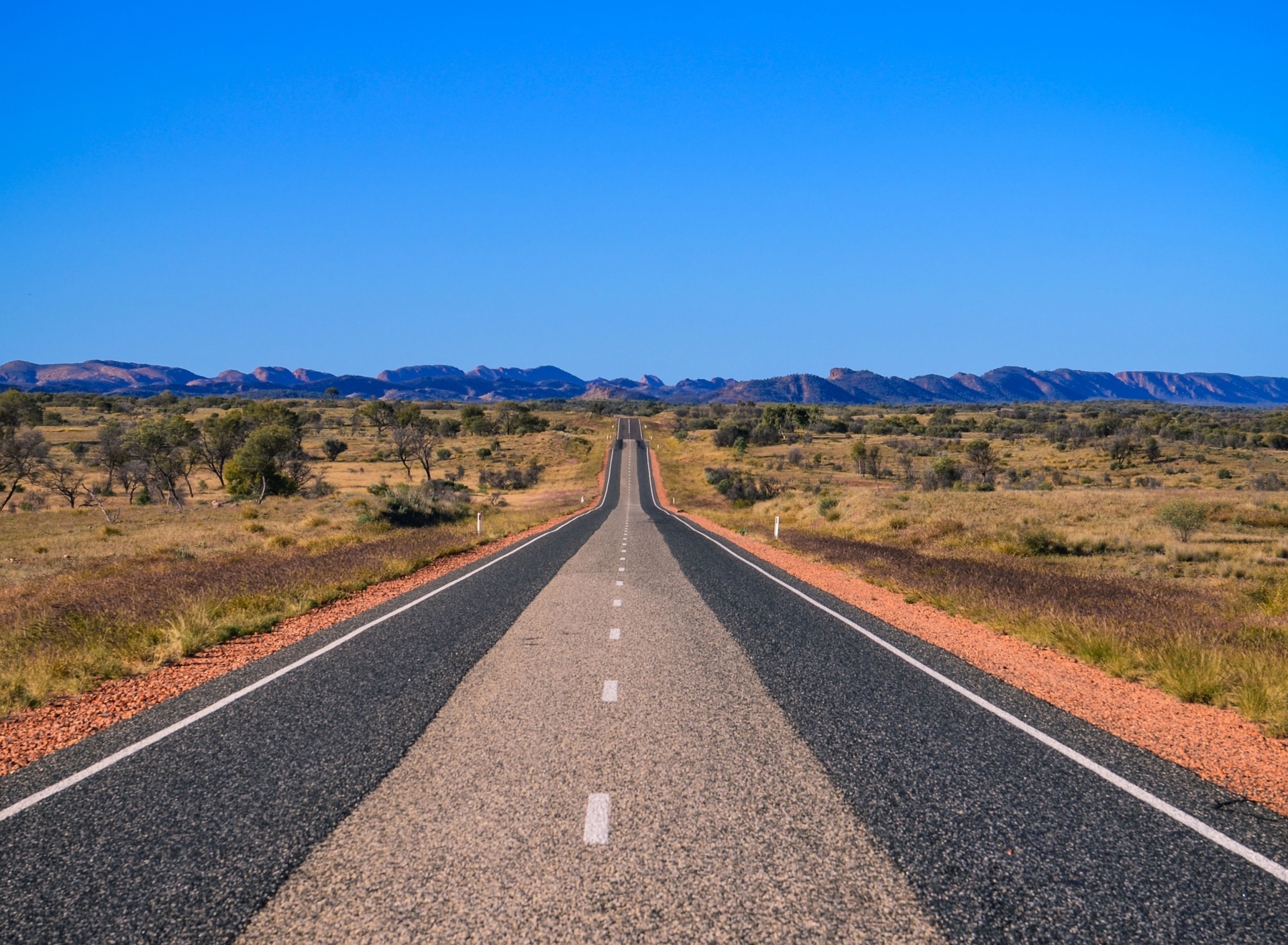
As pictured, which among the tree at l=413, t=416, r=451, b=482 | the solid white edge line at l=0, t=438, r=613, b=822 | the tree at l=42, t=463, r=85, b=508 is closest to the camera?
the solid white edge line at l=0, t=438, r=613, b=822

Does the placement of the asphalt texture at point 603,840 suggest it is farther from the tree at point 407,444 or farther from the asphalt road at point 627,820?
the tree at point 407,444

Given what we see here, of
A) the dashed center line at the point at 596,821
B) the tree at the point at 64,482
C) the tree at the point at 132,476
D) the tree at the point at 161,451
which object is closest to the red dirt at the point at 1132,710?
the dashed center line at the point at 596,821

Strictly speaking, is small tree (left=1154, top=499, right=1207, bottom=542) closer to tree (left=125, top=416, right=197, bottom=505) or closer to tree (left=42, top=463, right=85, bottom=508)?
tree (left=125, top=416, right=197, bottom=505)

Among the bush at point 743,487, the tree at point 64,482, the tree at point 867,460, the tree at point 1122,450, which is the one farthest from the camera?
the tree at point 867,460

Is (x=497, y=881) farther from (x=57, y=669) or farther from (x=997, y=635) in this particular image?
(x=997, y=635)

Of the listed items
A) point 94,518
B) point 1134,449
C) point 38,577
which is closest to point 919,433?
point 1134,449

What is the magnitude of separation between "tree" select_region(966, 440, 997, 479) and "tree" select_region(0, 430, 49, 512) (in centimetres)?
6628

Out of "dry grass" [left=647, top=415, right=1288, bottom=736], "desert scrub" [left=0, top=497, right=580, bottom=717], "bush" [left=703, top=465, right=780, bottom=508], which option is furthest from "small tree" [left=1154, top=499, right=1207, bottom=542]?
"bush" [left=703, top=465, right=780, bottom=508]

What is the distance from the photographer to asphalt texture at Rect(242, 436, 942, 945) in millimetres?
3631

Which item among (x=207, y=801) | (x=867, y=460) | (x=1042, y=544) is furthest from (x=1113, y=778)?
(x=867, y=460)

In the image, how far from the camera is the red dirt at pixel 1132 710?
5859mm

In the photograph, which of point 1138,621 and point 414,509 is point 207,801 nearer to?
point 1138,621

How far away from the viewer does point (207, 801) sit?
5016 millimetres

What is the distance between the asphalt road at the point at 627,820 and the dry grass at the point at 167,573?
2235 millimetres
